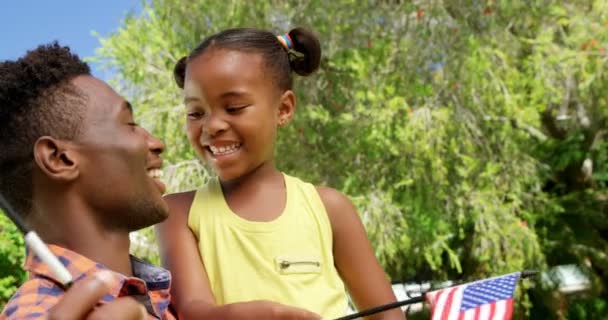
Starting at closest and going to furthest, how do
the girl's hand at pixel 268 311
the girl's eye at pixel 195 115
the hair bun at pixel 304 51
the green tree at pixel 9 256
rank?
the girl's hand at pixel 268 311 < the girl's eye at pixel 195 115 < the hair bun at pixel 304 51 < the green tree at pixel 9 256

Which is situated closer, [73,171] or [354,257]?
[73,171]

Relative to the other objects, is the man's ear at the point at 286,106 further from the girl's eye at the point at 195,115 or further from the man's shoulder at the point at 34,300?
the man's shoulder at the point at 34,300

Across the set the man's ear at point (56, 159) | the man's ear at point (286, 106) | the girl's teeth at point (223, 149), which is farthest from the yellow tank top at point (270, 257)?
the man's ear at point (56, 159)

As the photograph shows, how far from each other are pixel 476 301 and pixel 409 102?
7462 mm

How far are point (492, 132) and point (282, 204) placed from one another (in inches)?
306

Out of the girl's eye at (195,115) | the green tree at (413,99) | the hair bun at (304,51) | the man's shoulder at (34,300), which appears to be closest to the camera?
the man's shoulder at (34,300)

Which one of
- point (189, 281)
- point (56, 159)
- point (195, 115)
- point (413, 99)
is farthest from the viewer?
point (413, 99)

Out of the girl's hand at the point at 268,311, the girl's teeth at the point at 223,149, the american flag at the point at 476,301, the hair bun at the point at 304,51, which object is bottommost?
the american flag at the point at 476,301

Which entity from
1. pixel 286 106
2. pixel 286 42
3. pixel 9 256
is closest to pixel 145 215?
pixel 286 106

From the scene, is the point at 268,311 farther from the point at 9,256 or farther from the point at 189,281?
the point at 9,256

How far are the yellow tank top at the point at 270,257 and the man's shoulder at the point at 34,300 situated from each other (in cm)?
49

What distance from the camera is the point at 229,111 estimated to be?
187 cm

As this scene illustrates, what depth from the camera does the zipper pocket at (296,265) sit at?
182 centimetres

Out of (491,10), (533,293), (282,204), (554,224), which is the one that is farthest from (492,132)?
(282,204)
